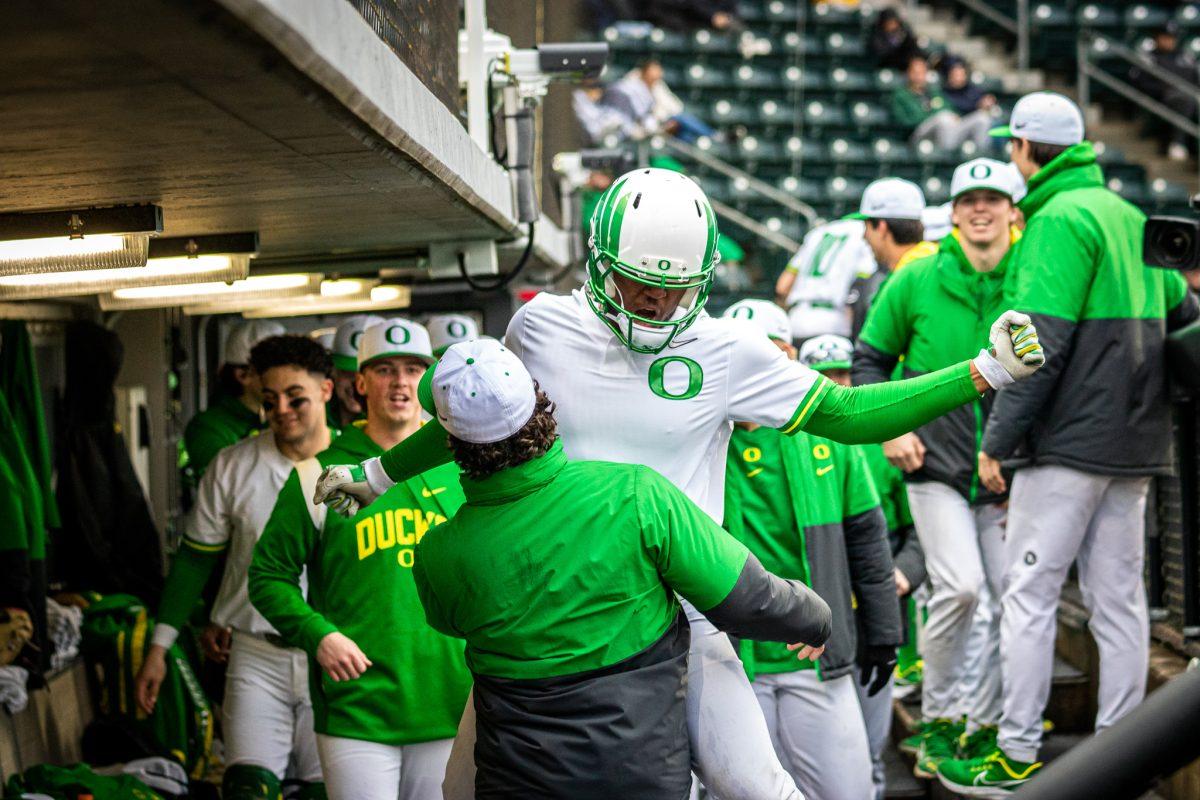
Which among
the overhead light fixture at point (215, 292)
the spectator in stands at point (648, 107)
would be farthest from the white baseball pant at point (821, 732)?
the spectator in stands at point (648, 107)

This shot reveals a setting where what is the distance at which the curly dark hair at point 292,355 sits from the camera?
5418 mm

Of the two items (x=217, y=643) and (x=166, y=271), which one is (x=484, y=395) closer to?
(x=166, y=271)

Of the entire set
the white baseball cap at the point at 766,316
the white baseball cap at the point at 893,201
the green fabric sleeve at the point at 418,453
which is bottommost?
the green fabric sleeve at the point at 418,453

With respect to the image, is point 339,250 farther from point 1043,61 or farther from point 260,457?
point 1043,61

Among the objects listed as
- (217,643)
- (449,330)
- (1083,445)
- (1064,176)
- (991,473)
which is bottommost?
(217,643)

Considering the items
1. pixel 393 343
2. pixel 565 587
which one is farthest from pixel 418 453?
pixel 393 343

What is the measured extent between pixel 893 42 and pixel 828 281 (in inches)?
351

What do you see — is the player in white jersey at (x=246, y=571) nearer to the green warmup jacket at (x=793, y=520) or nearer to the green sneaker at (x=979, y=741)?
the green warmup jacket at (x=793, y=520)

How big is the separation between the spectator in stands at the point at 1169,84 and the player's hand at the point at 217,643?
41.7 ft

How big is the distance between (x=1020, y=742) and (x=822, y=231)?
181 inches

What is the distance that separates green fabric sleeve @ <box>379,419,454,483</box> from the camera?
3.60 m

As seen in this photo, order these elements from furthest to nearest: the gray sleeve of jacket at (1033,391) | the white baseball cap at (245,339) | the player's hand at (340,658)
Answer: the white baseball cap at (245,339) → the gray sleeve of jacket at (1033,391) → the player's hand at (340,658)

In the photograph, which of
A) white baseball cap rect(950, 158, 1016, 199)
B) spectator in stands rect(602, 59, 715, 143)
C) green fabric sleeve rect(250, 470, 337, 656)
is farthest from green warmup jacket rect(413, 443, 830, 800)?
spectator in stands rect(602, 59, 715, 143)

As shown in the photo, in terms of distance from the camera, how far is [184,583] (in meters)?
5.31
